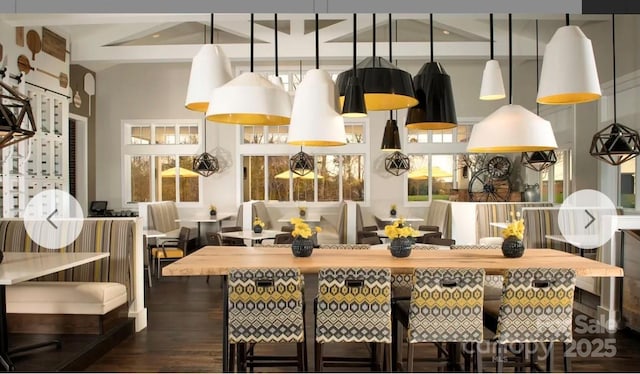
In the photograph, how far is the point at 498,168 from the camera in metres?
9.16

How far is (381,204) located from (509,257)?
222 inches

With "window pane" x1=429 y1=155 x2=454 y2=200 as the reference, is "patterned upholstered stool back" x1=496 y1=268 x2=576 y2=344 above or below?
below

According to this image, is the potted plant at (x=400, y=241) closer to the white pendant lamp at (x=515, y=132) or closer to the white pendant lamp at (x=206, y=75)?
the white pendant lamp at (x=515, y=132)

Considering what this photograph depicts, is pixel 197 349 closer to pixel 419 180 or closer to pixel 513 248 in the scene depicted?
pixel 513 248

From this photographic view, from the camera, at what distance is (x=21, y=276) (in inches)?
125

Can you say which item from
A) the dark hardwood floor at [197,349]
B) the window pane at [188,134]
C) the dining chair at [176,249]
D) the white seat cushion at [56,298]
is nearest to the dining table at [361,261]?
the dark hardwood floor at [197,349]

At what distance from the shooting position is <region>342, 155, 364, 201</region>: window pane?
901cm

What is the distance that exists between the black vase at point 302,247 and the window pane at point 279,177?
5325mm

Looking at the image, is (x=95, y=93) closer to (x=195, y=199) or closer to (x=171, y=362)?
(x=195, y=199)

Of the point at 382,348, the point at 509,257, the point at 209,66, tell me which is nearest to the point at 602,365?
the point at 509,257

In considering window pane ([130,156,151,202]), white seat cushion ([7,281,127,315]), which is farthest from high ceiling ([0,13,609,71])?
white seat cushion ([7,281,127,315])

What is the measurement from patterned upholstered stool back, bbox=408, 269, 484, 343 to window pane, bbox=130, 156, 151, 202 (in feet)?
16.2

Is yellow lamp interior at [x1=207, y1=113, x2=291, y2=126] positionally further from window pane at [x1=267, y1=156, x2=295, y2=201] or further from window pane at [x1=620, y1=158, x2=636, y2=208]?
window pane at [x1=267, y1=156, x2=295, y2=201]

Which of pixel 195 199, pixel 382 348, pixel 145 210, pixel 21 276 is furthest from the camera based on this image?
pixel 195 199
